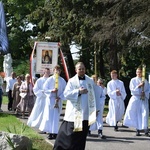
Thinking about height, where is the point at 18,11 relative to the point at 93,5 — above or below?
above

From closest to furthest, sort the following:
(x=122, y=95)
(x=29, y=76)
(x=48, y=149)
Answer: (x=48, y=149) → (x=122, y=95) → (x=29, y=76)

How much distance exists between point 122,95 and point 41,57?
4.97m

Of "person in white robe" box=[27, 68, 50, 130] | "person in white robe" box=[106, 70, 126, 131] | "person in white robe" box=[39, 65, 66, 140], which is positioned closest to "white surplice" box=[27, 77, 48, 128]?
"person in white robe" box=[27, 68, 50, 130]

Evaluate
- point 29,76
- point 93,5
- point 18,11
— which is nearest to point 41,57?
point 29,76

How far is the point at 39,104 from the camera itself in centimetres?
1326

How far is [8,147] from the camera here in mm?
8188

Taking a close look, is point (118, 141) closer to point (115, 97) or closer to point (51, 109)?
point (51, 109)

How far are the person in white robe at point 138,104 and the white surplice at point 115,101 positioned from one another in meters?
0.79

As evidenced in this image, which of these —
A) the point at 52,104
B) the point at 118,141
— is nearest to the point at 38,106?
the point at 52,104

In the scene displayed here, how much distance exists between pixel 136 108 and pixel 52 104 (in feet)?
9.29

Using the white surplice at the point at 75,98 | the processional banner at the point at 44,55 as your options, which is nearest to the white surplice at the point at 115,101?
the processional banner at the point at 44,55

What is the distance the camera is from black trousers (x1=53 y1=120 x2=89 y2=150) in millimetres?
8180

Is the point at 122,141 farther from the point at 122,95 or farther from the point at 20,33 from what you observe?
the point at 20,33

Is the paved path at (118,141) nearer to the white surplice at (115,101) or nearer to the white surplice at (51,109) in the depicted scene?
the white surplice at (51,109)
